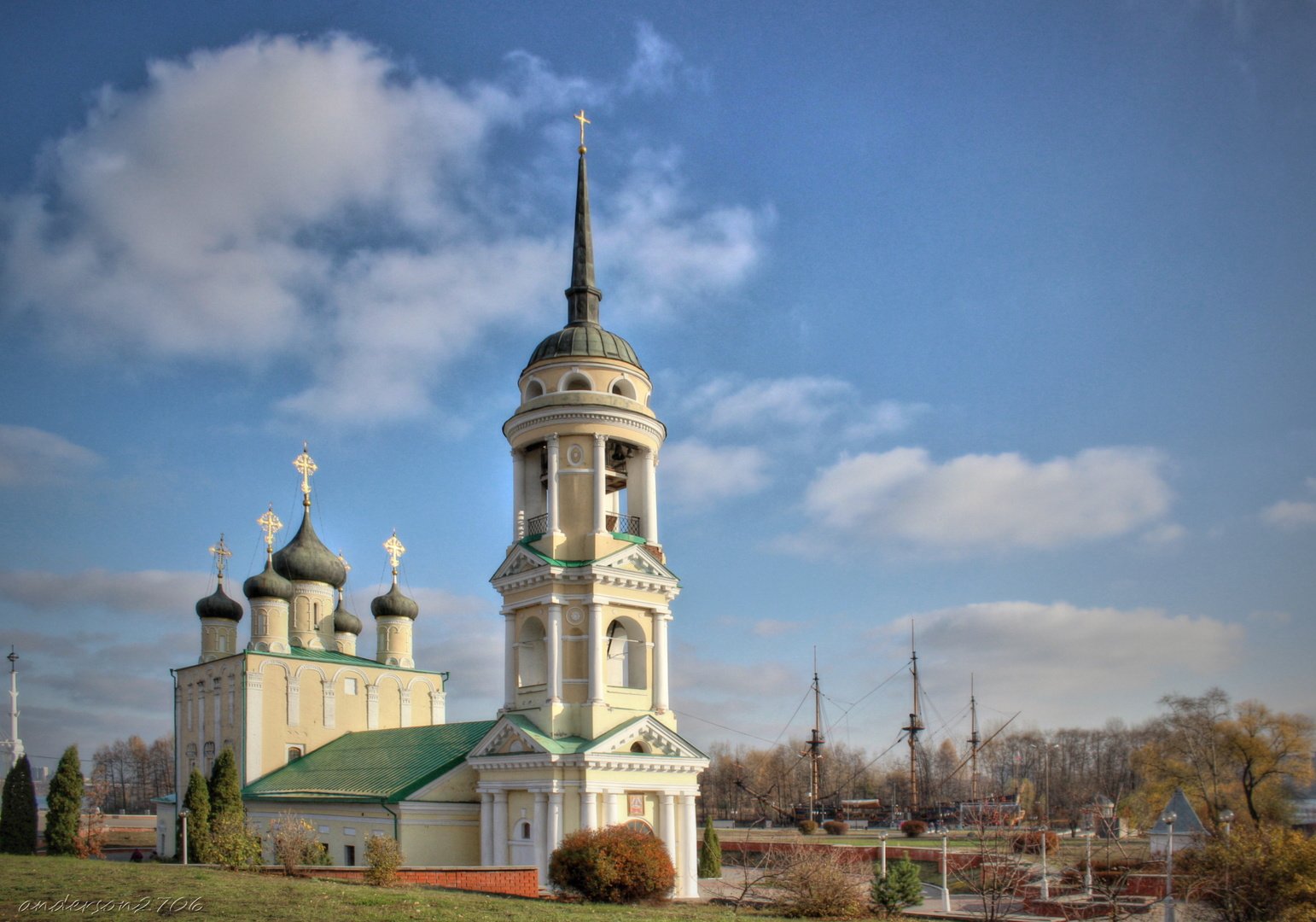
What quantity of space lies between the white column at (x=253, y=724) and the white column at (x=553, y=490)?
17.9 meters

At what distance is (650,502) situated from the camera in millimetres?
30406

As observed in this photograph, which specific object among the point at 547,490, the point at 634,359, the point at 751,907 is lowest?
the point at 751,907

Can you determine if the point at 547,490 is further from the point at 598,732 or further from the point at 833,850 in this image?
the point at 833,850

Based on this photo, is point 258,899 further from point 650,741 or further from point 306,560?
point 306,560

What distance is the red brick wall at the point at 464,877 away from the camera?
23031 millimetres

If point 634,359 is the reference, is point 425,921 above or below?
below

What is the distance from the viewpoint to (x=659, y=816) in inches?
1102

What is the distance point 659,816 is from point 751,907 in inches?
245

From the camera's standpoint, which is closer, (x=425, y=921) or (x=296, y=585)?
(x=425, y=921)

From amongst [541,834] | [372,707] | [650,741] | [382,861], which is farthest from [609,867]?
[372,707]

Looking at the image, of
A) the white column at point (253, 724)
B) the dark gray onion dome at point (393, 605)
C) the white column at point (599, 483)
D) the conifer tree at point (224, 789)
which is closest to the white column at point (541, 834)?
the white column at point (599, 483)

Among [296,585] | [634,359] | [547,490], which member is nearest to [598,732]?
[547,490]

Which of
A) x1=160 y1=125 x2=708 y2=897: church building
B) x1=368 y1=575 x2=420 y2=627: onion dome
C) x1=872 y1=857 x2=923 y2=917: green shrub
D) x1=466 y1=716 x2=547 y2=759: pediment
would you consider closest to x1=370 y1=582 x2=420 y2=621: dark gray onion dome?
x1=368 y1=575 x2=420 y2=627: onion dome

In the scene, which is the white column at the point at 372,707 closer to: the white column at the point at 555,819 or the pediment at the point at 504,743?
the pediment at the point at 504,743
